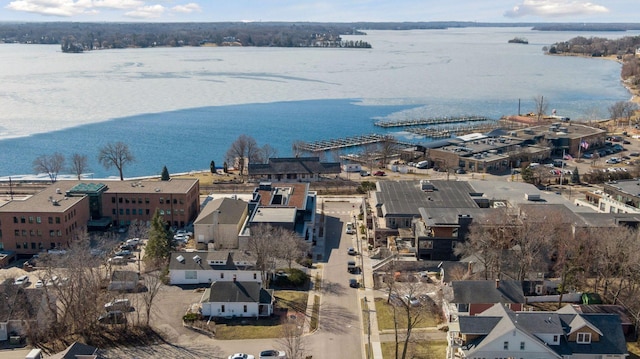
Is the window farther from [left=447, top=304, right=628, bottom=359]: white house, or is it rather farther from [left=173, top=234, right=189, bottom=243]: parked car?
[left=447, top=304, right=628, bottom=359]: white house

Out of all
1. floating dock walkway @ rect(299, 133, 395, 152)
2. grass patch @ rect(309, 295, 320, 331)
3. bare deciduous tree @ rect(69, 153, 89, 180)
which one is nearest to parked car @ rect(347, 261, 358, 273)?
grass patch @ rect(309, 295, 320, 331)

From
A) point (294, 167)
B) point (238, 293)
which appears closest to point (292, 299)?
point (238, 293)

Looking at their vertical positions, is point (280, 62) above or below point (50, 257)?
above

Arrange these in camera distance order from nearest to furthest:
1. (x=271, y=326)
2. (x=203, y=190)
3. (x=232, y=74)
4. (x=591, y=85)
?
(x=271, y=326)
(x=203, y=190)
(x=591, y=85)
(x=232, y=74)

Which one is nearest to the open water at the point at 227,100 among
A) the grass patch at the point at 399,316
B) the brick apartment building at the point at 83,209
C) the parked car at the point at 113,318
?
the brick apartment building at the point at 83,209

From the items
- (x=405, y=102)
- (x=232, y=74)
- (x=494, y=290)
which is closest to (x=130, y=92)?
(x=232, y=74)

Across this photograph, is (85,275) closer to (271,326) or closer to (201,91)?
(271,326)
